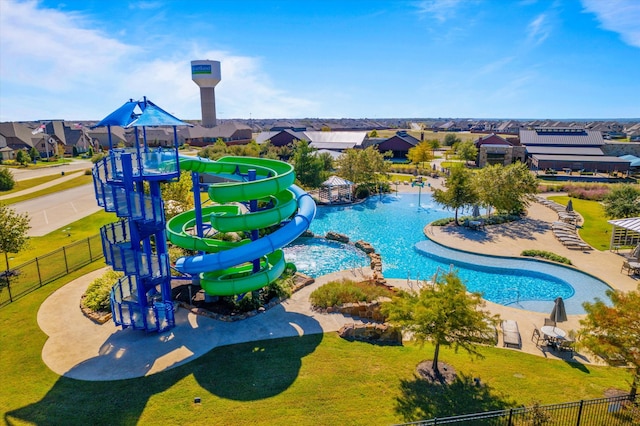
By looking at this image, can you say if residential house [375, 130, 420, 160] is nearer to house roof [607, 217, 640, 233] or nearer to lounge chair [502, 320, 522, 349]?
house roof [607, 217, 640, 233]

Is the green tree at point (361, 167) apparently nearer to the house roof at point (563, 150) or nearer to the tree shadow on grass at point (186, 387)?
the tree shadow on grass at point (186, 387)

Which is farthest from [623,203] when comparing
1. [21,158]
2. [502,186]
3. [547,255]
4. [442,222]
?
[21,158]

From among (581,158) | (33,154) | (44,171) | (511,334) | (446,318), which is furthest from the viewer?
(33,154)

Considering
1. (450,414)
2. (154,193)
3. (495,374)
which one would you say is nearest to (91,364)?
(154,193)

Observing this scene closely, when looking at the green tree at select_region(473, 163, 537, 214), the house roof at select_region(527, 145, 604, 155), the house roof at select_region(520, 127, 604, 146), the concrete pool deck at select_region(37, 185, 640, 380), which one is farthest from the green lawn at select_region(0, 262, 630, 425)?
the house roof at select_region(520, 127, 604, 146)

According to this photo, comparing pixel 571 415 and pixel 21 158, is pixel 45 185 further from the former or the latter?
pixel 571 415

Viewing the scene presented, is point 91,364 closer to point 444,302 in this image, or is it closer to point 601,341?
point 444,302
